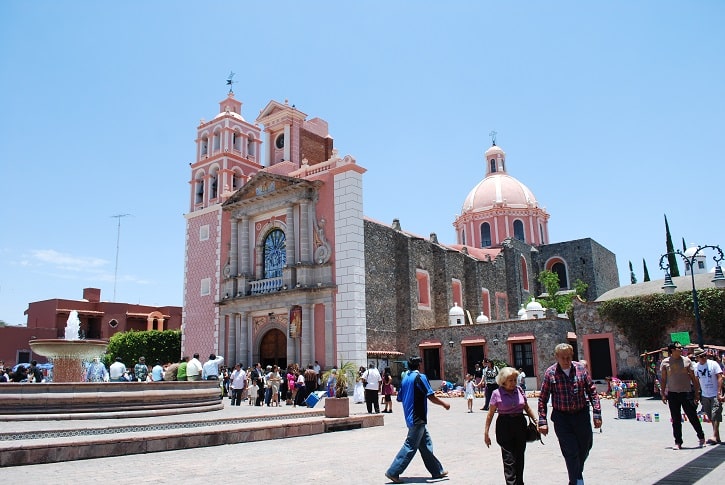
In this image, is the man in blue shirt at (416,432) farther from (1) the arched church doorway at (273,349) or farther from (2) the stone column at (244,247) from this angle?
(2) the stone column at (244,247)

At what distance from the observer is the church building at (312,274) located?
2566 cm

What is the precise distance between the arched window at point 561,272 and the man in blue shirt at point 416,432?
41.6m

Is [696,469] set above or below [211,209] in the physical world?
below

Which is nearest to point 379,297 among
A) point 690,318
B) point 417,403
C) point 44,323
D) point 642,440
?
point 690,318

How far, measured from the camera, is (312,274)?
26.3 metres

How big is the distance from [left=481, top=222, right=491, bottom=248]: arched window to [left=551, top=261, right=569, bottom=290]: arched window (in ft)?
18.4

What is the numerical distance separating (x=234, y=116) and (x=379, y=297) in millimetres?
14144

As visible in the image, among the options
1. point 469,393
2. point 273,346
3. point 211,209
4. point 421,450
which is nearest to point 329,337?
point 273,346

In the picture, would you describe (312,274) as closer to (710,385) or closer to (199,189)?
(199,189)

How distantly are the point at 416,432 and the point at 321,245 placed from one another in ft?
65.8

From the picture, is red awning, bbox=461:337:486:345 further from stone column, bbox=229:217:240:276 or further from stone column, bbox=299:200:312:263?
stone column, bbox=229:217:240:276

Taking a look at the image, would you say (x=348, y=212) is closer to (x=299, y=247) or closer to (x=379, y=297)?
(x=299, y=247)

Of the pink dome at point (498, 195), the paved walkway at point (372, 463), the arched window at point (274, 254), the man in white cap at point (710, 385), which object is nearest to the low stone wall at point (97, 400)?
the paved walkway at point (372, 463)

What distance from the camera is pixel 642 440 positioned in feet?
31.2
